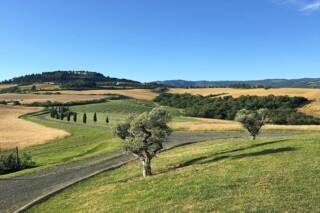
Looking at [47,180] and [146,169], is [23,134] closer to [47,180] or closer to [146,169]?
[47,180]

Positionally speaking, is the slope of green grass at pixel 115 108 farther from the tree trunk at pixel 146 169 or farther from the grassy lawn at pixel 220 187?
the tree trunk at pixel 146 169

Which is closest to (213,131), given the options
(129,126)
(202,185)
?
(129,126)

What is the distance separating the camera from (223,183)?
24609mm

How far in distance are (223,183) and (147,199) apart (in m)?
4.19

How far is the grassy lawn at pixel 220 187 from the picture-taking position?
2058cm

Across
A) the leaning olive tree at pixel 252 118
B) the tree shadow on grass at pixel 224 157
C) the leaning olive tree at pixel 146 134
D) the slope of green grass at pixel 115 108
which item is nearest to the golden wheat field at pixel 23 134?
the leaning olive tree at pixel 252 118

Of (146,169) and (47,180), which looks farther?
(47,180)

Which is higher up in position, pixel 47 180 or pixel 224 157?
pixel 224 157

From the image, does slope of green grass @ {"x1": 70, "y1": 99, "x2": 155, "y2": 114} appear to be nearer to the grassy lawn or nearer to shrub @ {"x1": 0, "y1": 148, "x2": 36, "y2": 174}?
shrub @ {"x1": 0, "y1": 148, "x2": 36, "y2": 174}

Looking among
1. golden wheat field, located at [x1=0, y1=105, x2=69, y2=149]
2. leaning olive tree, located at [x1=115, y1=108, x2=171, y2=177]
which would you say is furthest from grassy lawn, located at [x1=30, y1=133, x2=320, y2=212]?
golden wheat field, located at [x1=0, y1=105, x2=69, y2=149]

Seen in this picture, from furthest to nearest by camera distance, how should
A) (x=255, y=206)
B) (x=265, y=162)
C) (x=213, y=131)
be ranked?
(x=213, y=131)
(x=265, y=162)
(x=255, y=206)

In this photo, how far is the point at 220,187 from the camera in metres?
23.8

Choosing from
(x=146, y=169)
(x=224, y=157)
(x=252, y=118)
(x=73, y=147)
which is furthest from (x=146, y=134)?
(x=73, y=147)

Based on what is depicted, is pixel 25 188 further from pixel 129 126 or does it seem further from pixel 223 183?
pixel 223 183
